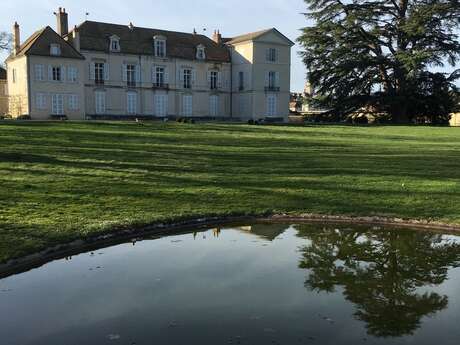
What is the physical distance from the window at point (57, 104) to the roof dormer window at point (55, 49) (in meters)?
3.30

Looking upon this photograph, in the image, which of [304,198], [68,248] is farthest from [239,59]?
[68,248]

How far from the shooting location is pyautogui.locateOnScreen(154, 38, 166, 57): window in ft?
161

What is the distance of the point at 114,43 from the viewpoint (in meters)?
46.5

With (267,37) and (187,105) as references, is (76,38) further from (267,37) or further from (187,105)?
(267,37)

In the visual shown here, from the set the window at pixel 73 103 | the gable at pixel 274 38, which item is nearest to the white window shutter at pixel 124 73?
the window at pixel 73 103

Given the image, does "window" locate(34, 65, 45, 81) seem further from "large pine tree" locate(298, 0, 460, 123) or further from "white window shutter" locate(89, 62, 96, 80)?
"large pine tree" locate(298, 0, 460, 123)

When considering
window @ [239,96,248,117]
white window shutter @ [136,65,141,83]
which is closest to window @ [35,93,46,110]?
white window shutter @ [136,65,141,83]

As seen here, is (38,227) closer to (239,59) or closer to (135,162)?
(135,162)

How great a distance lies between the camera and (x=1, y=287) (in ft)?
20.8

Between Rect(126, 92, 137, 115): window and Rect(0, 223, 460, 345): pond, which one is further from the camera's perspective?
Rect(126, 92, 137, 115): window

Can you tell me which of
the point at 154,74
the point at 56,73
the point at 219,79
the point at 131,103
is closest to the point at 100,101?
the point at 131,103

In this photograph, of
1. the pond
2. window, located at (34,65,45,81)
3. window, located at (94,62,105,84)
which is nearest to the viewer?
the pond

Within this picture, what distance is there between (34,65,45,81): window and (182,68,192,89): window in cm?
1356

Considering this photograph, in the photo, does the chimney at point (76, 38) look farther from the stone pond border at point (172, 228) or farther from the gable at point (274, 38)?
the stone pond border at point (172, 228)
